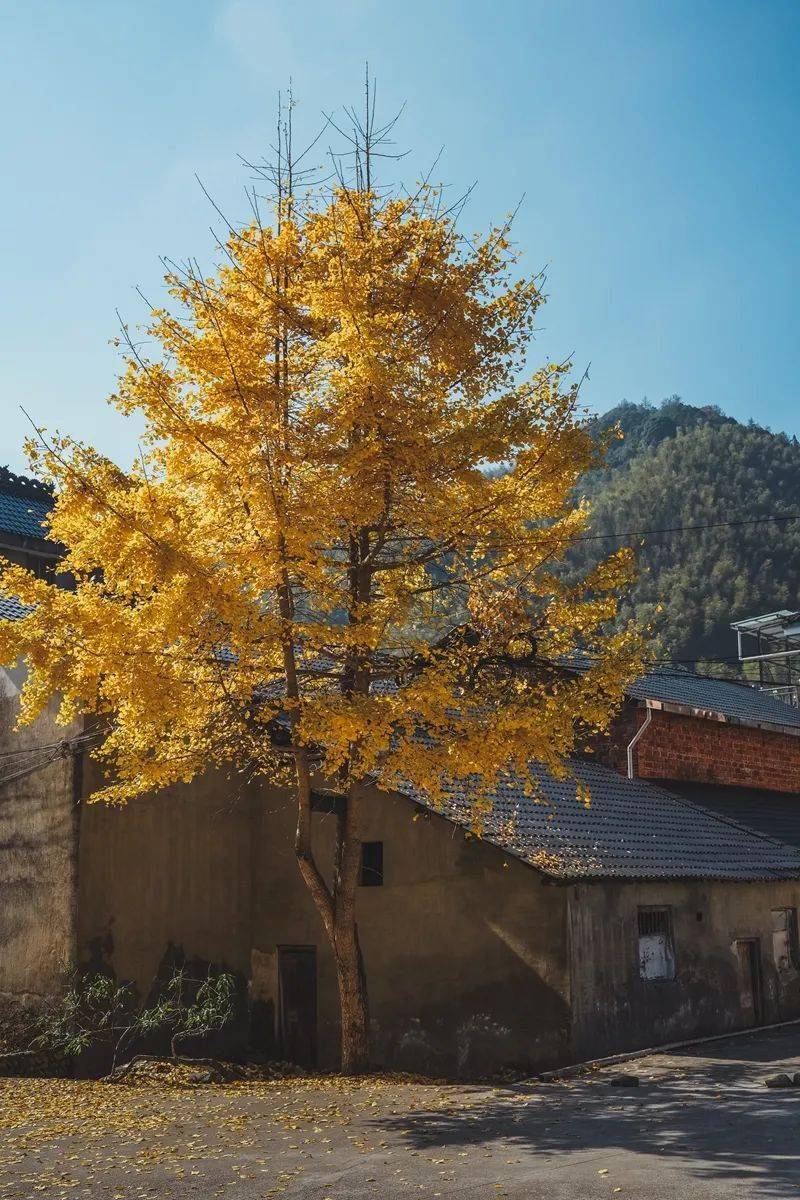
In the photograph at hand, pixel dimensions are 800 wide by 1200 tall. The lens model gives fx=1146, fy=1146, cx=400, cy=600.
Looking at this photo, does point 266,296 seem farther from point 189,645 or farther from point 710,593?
point 710,593

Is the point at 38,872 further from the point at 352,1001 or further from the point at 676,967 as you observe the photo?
the point at 676,967

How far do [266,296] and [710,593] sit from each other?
5830 cm

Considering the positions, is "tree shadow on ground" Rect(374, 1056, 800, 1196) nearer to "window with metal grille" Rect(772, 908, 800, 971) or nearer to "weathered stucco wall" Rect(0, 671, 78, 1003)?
"window with metal grille" Rect(772, 908, 800, 971)

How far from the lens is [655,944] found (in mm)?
17641

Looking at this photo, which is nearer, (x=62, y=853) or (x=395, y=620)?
(x=395, y=620)

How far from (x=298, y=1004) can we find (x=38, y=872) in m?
4.94

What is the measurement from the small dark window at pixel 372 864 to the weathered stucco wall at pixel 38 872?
4467mm

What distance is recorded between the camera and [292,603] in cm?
1402

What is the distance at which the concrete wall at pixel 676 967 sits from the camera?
16.1 metres

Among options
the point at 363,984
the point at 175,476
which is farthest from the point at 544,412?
the point at 363,984

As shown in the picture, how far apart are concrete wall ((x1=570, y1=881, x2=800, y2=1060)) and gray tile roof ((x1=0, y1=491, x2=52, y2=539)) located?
14488 mm

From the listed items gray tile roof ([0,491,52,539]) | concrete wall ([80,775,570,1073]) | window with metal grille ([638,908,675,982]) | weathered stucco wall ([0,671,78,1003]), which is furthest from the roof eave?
gray tile roof ([0,491,52,539])

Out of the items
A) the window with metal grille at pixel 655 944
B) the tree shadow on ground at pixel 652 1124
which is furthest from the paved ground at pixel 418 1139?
the window with metal grille at pixel 655 944

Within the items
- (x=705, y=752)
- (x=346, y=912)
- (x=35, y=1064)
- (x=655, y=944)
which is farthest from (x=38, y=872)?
(x=705, y=752)
